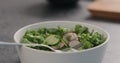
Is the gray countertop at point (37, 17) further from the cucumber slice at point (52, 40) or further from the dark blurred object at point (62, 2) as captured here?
the cucumber slice at point (52, 40)

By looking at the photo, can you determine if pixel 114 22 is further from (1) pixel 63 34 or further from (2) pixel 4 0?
(2) pixel 4 0

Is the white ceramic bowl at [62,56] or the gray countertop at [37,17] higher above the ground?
the gray countertop at [37,17]

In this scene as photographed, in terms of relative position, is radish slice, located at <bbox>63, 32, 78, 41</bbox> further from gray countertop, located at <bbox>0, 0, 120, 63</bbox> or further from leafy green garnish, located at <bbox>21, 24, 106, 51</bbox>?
gray countertop, located at <bbox>0, 0, 120, 63</bbox>

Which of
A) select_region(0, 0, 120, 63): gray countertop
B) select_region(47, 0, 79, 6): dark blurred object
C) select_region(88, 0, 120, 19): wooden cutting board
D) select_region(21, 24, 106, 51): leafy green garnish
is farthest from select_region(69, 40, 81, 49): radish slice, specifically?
select_region(47, 0, 79, 6): dark blurred object

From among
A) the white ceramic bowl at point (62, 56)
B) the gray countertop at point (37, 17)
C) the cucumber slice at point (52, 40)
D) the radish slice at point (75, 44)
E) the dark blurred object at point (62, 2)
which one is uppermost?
the dark blurred object at point (62, 2)

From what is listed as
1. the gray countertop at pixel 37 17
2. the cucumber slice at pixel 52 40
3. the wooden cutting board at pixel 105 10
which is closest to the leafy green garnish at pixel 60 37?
the cucumber slice at pixel 52 40
